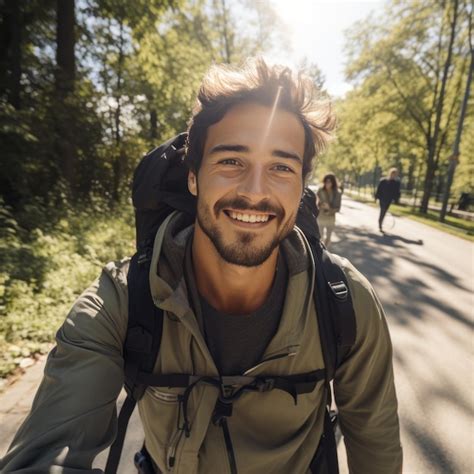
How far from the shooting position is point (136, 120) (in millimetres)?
11484

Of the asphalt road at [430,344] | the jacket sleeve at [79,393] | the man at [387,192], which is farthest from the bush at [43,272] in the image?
the man at [387,192]

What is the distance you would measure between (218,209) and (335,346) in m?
0.86

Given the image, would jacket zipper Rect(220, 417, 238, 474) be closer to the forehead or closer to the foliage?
the forehead

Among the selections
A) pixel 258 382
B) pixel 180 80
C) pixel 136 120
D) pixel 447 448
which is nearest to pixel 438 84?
pixel 180 80

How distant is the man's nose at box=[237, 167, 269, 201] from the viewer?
5.37 ft

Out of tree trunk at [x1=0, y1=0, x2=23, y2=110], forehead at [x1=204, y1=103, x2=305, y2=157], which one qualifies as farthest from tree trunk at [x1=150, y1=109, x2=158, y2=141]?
forehead at [x1=204, y1=103, x2=305, y2=157]

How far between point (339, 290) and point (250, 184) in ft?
2.24

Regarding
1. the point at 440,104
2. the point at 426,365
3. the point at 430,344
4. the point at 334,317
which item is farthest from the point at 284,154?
the point at 440,104

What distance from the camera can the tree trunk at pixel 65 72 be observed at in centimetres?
764

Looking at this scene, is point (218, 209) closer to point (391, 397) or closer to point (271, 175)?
point (271, 175)

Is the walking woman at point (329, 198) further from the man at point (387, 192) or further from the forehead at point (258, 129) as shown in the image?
the forehead at point (258, 129)

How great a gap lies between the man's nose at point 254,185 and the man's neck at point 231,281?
0.31m

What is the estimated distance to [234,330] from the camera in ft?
4.70

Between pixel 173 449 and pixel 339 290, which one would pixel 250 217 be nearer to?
pixel 339 290
